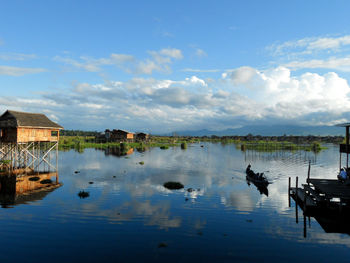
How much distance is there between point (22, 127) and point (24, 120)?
1287mm

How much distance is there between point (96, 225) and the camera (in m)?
16.9

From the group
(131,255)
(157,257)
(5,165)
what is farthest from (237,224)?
(5,165)

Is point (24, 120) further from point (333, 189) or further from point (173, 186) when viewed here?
point (333, 189)

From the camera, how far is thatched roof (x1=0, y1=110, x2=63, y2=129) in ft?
112

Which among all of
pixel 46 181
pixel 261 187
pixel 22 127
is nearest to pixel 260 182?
pixel 261 187

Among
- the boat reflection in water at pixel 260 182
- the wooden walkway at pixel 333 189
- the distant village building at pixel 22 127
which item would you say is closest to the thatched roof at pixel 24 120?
the distant village building at pixel 22 127

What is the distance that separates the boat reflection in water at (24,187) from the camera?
2278 cm

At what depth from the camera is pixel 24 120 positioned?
3541 centimetres

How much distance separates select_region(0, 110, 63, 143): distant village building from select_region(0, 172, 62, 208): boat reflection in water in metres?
5.84

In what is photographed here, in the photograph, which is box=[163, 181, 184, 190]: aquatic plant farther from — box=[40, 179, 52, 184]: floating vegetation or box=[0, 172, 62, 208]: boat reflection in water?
box=[40, 179, 52, 184]: floating vegetation

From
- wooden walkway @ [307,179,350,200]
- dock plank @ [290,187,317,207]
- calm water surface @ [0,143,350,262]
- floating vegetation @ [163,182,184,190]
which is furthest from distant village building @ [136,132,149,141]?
wooden walkway @ [307,179,350,200]

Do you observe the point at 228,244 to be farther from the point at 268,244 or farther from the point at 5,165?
the point at 5,165

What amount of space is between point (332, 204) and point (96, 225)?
21.5 meters

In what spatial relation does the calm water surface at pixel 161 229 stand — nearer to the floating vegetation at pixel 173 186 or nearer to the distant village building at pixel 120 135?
the floating vegetation at pixel 173 186
